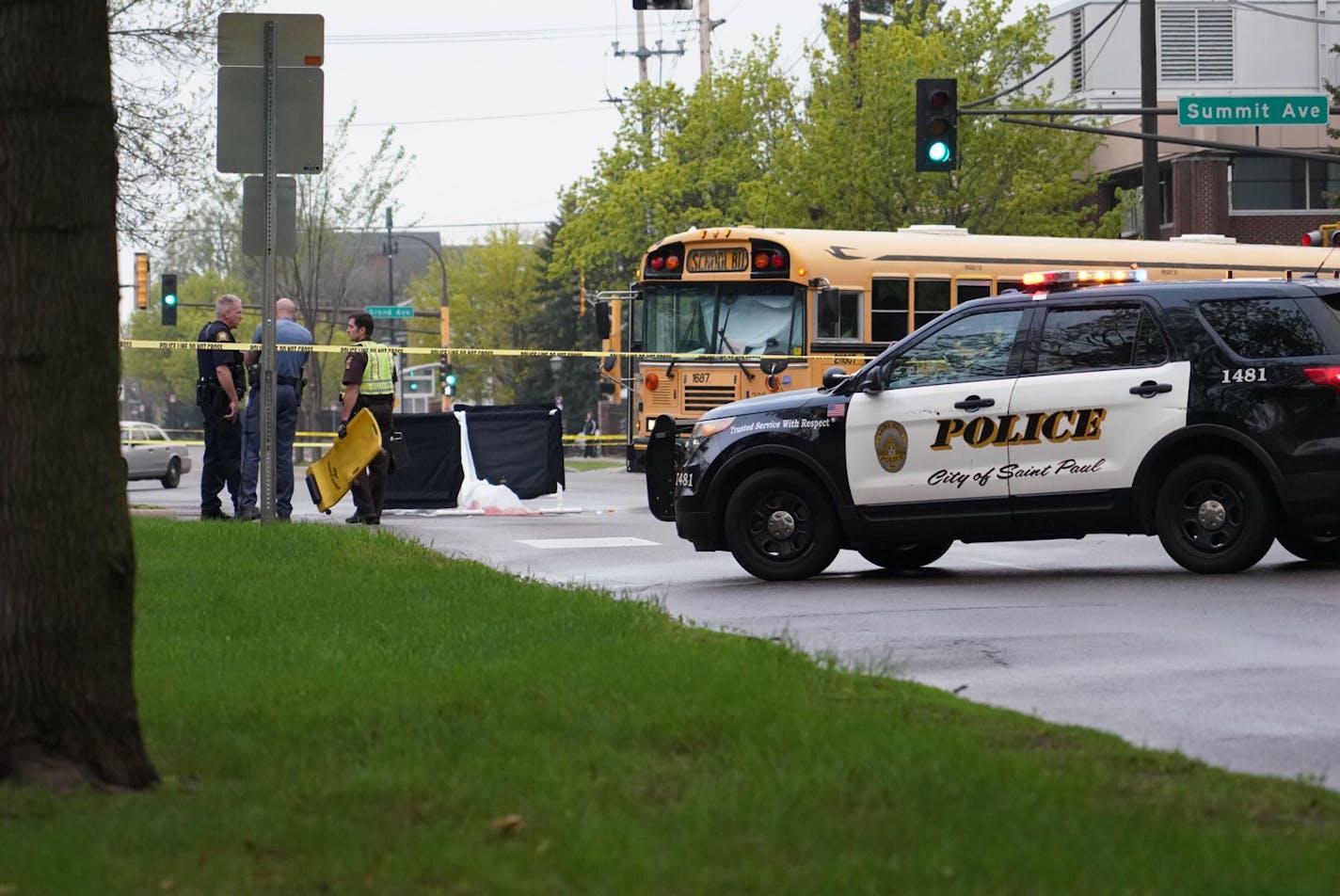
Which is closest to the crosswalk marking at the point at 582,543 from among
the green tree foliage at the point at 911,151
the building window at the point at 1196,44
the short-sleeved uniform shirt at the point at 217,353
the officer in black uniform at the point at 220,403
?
the officer in black uniform at the point at 220,403

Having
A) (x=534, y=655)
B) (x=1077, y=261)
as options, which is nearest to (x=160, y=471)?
(x=1077, y=261)

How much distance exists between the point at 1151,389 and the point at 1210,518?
2.82 feet

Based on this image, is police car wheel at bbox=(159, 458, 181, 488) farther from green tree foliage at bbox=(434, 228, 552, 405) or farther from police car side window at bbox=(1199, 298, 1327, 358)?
green tree foliage at bbox=(434, 228, 552, 405)

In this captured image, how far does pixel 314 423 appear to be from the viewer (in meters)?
66.0

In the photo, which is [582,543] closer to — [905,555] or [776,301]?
[905,555]

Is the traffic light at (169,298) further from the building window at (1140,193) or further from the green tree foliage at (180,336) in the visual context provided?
the green tree foliage at (180,336)

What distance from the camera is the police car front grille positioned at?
24.9m

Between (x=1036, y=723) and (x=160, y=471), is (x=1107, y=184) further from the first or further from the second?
(x=1036, y=723)

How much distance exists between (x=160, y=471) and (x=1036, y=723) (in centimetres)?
3451

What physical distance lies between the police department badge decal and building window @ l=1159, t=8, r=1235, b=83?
51.4 metres

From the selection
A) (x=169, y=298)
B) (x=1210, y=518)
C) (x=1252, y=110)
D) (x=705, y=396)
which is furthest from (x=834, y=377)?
(x=169, y=298)

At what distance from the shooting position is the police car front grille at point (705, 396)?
24938 mm

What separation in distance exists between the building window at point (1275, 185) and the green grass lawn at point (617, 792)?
48.6 meters

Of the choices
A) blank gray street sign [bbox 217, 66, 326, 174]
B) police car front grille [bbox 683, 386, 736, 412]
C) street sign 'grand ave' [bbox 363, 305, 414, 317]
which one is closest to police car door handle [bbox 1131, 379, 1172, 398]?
blank gray street sign [bbox 217, 66, 326, 174]
